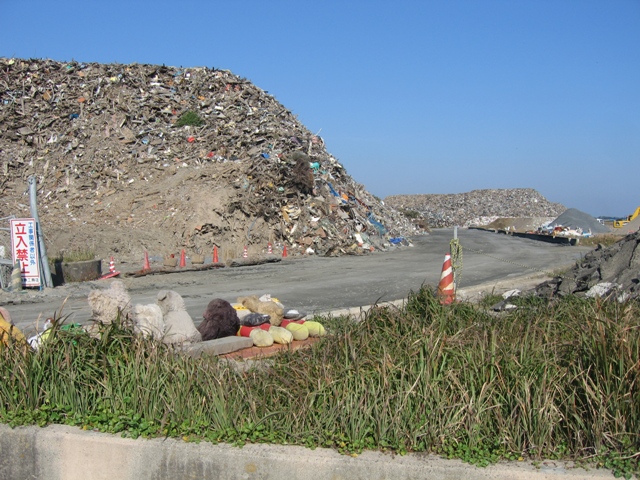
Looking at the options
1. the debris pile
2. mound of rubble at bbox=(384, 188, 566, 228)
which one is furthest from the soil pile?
mound of rubble at bbox=(384, 188, 566, 228)

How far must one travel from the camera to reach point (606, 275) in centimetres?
1000

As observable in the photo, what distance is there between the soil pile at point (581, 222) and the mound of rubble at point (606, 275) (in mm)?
35469

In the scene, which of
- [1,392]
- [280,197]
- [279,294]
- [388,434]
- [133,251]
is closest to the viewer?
[388,434]

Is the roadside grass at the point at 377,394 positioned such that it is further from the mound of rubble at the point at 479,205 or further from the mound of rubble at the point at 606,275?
the mound of rubble at the point at 479,205

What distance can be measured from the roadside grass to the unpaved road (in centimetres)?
424

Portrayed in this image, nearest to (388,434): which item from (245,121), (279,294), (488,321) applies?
(488,321)

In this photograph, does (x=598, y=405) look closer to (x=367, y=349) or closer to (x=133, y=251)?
(x=367, y=349)

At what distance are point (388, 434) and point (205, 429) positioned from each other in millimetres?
1103

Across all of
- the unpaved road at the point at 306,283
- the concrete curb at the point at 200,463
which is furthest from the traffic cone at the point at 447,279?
the concrete curb at the point at 200,463

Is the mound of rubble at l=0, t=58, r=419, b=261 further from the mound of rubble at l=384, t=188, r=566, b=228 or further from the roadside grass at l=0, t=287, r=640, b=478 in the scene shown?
the mound of rubble at l=384, t=188, r=566, b=228

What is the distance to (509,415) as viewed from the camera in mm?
3748

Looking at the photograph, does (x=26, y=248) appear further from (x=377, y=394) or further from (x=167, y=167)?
(x=167, y=167)

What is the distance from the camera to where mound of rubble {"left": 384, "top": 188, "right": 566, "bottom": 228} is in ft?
271

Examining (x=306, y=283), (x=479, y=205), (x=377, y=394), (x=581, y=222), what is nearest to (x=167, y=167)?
(x=306, y=283)
